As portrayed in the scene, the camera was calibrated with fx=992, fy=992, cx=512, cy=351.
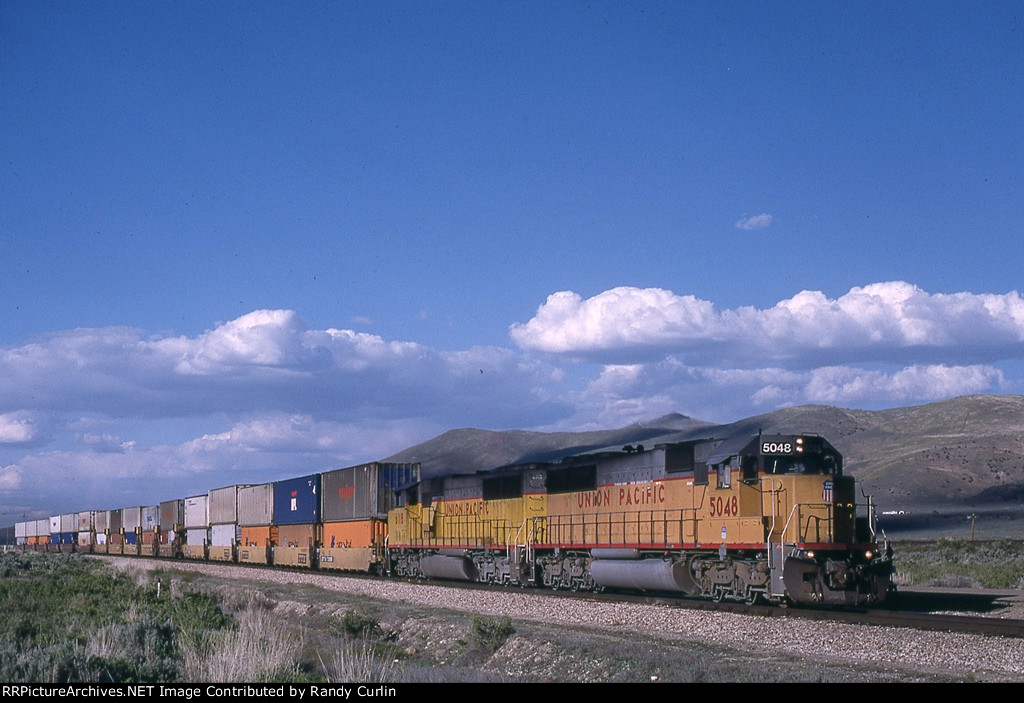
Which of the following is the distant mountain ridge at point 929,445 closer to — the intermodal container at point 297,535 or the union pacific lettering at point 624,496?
the intermodal container at point 297,535

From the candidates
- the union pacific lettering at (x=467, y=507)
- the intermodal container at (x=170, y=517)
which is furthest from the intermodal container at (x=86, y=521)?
the union pacific lettering at (x=467, y=507)

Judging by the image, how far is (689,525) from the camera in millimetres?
20359

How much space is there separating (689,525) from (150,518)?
1889 inches

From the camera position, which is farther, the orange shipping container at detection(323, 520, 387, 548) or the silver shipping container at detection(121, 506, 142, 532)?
the silver shipping container at detection(121, 506, 142, 532)

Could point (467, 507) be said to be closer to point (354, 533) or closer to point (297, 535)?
point (354, 533)

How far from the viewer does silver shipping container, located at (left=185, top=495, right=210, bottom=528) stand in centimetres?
5312

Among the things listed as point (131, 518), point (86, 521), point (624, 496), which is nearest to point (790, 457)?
point (624, 496)

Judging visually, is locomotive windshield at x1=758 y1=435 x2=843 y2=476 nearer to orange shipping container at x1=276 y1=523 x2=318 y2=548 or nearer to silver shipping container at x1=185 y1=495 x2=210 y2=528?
orange shipping container at x1=276 y1=523 x2=318 y2=548

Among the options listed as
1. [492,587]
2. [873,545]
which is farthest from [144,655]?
[492,587]

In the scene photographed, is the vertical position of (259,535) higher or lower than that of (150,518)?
lower

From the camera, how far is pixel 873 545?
60.3 ft

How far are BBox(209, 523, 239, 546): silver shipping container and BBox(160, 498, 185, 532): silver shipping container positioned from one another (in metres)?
→ 5.06

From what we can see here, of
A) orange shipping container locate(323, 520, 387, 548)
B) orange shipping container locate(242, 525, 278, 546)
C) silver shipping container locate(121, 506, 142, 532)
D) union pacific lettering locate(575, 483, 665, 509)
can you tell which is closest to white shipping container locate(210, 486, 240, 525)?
orange shipping container locate(242, 525, 278, 546)
